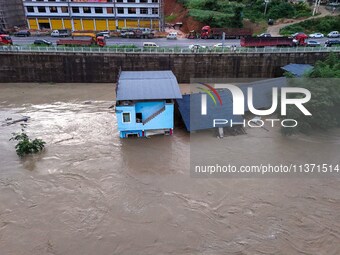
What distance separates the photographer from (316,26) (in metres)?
43.4

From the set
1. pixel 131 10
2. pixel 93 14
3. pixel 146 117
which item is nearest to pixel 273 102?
pixel 146 117

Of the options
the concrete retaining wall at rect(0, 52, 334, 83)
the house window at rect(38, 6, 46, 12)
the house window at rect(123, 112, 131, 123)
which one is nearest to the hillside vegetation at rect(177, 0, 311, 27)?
the concrete retaining wall at rect(0, 52, 334, 83)

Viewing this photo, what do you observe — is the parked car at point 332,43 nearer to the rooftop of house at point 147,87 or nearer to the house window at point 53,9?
the rooftop of house at point 147,87

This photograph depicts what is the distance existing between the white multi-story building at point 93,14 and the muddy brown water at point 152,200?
93.4ft

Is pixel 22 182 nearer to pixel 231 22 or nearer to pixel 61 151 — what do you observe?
pixel 61 151

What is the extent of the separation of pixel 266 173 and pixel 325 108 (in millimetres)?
7147

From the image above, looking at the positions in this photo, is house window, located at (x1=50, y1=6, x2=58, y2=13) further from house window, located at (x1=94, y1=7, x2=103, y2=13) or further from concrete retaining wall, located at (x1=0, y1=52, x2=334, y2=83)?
concrete retaining wall, located at (x1=0, y1=52, x2=334, y2=83)

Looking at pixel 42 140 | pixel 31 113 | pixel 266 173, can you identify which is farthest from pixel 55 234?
pixel 31 113

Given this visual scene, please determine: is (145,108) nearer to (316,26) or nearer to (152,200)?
(152,200)

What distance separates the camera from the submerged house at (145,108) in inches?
727

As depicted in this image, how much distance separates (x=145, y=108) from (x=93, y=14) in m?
30.8

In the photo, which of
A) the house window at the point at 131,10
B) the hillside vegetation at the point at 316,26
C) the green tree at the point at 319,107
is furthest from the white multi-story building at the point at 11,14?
the green tree at the point at 319,107

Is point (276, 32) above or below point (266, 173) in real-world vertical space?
above

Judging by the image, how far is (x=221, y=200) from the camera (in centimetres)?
1408
